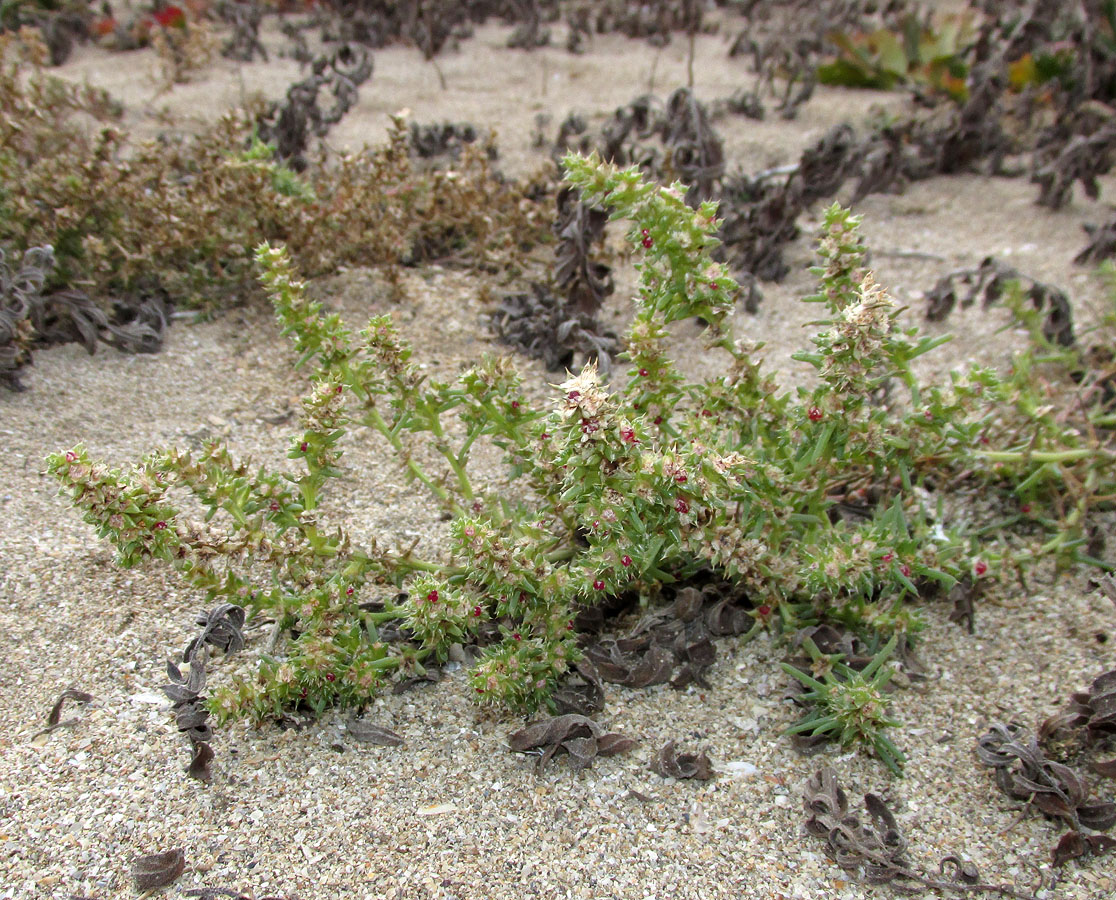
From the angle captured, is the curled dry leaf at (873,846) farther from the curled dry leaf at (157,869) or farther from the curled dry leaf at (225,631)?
the curled dry leaf at (225,631)

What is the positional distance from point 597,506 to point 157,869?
1.13 meters

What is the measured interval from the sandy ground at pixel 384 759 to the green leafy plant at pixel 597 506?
0.54ft

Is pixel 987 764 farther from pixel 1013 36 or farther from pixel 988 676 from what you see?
pixel 1013 36

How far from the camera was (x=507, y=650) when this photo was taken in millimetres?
2258

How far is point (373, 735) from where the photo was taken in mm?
2289

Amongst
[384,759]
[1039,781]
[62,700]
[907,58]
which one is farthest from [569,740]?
[907,58]

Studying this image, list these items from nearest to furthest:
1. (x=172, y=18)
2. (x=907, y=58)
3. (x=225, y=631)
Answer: (x=225, y=631)
(x=907, y=58)
(x=172, y=18)

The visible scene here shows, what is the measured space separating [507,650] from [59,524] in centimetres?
147

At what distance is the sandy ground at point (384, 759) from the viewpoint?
2.01 metres

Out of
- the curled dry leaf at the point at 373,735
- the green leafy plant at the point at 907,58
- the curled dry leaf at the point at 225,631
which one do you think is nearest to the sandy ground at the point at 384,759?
the curled dry leaf at the point at 373,735

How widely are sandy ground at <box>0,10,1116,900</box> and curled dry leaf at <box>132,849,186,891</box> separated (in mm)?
31

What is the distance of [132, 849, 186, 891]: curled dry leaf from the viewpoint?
192 cm

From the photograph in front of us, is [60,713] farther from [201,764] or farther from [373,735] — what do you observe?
[373,735]

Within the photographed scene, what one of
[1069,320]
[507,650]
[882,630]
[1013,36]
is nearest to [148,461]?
[507,650]
